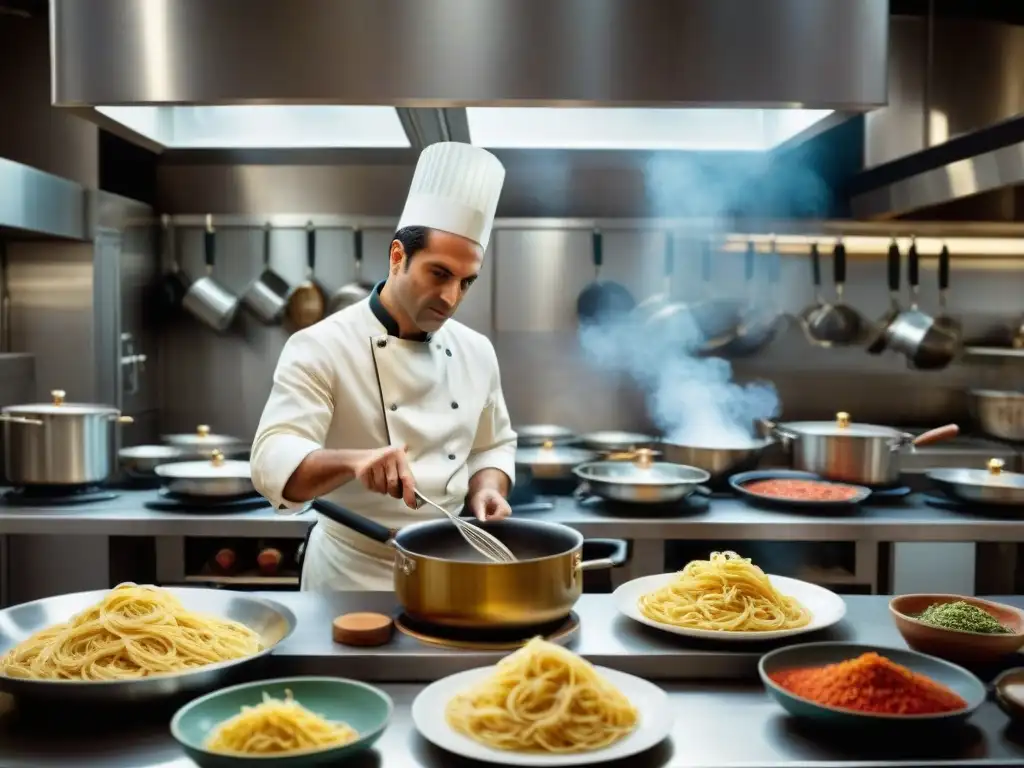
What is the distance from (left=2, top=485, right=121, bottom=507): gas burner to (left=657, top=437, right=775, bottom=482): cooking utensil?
2132 mm

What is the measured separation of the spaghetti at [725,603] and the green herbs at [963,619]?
0.66ft

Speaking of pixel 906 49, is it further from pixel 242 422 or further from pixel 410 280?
pixel 242 422

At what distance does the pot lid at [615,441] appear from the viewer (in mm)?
4125

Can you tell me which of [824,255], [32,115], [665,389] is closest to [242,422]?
[32,115]

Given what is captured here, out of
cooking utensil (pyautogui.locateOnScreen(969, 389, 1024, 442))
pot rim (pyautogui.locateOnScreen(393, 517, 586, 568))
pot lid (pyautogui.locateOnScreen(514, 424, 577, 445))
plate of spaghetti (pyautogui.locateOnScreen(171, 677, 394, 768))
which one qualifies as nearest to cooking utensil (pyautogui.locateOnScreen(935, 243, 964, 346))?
cooking utensil (pyautogui.locateOnScreen(969, 389, 1024, 442))

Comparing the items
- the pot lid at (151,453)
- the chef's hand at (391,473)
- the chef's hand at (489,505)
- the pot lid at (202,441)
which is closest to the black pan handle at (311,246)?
the pot lid at (202,441)

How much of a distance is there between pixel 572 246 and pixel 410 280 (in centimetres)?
254

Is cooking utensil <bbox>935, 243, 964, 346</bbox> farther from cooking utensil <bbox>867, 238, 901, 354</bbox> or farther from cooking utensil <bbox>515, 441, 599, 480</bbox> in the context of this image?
cooking utensil <bbox>515, 441, 599, 480</bbox>

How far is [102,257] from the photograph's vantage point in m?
4.01

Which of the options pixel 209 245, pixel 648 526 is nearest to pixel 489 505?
pixel 648 526

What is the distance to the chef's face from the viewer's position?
2.17 m

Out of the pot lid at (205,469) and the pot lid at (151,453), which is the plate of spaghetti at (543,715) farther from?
the pot lid at (151,453)

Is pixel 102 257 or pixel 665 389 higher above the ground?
pixel 102 257

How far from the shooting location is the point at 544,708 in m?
1.26
